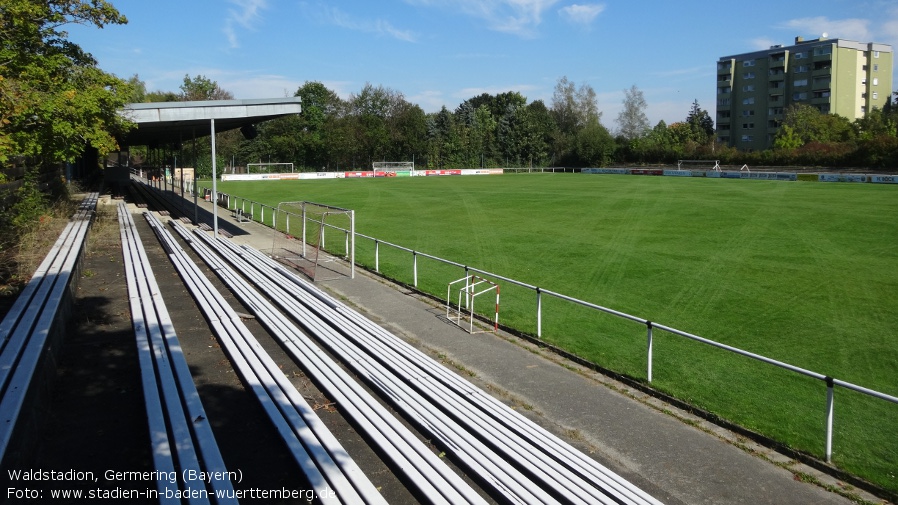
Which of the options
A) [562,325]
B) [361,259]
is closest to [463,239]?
[361,259]

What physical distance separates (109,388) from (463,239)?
19073 mm

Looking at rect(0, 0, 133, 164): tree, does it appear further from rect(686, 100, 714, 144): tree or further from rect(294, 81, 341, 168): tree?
rect(686, 100, 714, 144): tree

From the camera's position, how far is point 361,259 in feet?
68.6

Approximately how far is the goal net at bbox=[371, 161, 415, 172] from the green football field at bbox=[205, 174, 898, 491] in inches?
1882

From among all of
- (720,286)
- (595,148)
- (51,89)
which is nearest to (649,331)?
(720,286)

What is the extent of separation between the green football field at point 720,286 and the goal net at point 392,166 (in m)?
47.8

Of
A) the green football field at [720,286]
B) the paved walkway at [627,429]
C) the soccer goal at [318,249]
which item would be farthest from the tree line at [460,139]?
the paved walkway at [627,429]

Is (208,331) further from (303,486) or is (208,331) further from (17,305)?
(303,486)

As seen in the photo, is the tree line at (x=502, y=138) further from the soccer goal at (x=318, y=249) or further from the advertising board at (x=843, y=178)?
the soccer goal at (x=318, y=249)

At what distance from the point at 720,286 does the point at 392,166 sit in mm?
76793

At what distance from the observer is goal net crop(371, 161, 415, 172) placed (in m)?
86.8

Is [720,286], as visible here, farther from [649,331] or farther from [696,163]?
[696,163]

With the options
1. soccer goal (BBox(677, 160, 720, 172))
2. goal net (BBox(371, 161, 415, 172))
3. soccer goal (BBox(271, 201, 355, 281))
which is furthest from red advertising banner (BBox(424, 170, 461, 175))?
soccer goal (BBox(271, 201, 355, 281))

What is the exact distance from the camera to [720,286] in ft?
57.4
